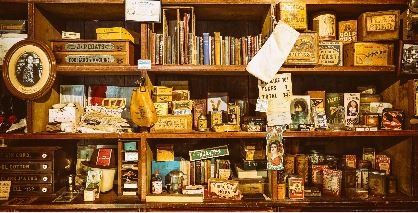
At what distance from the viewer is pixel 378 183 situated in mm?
2588

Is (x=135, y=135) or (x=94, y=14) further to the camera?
(x=94, y=14)

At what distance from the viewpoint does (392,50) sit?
264 cm

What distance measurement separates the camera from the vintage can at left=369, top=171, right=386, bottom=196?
102 inches

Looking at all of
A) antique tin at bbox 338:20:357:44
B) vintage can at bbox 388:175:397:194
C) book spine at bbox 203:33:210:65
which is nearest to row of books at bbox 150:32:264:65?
book spine at bbox 203:33:210:65

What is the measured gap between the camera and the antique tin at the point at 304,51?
99.5 inches

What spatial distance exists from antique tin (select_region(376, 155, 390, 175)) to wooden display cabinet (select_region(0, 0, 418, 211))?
68 millimetres

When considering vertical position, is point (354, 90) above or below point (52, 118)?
above

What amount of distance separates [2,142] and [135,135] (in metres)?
1.03

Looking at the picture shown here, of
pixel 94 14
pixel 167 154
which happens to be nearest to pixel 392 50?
pixel 167 154

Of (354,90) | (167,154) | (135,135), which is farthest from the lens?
(354,90)

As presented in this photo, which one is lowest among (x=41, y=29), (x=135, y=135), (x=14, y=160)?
(x=14, y=160)

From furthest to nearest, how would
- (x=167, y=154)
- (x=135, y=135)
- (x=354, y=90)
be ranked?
(x=354, y=90) < (x=167, y=154) < (x=135, y=135)

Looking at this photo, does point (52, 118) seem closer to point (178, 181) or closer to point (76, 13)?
point (76, 13)

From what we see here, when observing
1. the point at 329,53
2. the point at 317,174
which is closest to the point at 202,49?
the point at 329,53
